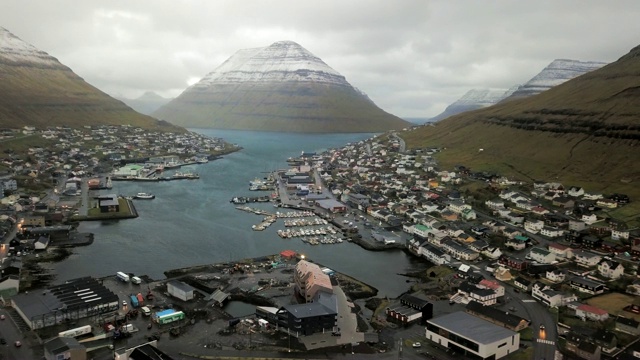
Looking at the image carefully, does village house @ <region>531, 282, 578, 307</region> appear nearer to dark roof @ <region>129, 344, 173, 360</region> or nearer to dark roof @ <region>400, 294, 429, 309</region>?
dark roof @ <region>400, 294, 429, 309</region>

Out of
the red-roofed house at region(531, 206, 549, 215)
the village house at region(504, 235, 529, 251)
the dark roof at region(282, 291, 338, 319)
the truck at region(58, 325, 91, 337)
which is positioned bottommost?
the truck at region(58, 325, 91, 337)

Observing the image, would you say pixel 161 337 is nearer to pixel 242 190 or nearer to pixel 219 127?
pixel 242 190

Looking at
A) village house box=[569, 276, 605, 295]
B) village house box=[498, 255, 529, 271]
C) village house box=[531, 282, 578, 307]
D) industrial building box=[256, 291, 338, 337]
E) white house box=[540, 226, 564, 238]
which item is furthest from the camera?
white house box=[540, 226, 564, 238]

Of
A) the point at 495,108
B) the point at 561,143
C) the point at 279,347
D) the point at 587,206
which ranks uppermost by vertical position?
the point at 495,108

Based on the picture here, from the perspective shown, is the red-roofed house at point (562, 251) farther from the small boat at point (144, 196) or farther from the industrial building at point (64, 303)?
the small boat at point (144, 196)

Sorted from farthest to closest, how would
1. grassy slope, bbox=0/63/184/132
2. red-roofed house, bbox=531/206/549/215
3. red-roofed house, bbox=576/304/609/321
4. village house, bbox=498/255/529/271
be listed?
grassy slope, bbox=0/63/184/132
red-roofed house, bbox=531/206/549/215
village house, bbox=498/255/529/271
red-roofed house, bbox=576/304/609/321

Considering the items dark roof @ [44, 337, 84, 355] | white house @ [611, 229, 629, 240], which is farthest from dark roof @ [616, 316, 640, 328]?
dark roof @ [44, 337, 84, 355]

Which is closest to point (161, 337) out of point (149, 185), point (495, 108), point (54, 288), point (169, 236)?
point (54, 288)

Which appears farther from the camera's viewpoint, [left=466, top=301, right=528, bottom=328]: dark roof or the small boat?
the small boat
